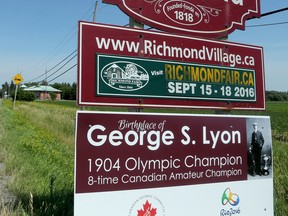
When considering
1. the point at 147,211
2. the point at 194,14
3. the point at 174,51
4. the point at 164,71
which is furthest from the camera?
the point at 194,14

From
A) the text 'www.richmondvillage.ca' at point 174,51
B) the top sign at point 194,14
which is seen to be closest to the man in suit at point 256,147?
the text 'www.richmondvillage.ca' at point 174,51

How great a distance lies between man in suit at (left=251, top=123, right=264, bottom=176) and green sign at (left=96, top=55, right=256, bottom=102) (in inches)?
18.0

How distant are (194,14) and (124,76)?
4.33 ft

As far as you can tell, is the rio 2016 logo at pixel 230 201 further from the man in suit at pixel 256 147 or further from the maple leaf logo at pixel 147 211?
the maple leaf logo at pixel 147 211

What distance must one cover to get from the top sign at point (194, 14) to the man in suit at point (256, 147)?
1.21 meters

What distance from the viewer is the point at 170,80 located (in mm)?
3510

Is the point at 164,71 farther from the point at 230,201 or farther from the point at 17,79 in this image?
the point at 17,79

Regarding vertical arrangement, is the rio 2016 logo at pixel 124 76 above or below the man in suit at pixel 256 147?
above

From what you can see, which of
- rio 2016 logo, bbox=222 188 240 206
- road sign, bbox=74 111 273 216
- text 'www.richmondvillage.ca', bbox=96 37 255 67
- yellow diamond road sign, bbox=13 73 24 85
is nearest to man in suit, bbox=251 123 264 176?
road sign, bbox=74 111 273 216

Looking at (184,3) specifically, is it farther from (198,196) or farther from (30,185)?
(30,185)

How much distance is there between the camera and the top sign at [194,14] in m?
3.63

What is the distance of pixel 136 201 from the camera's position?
2979 mm

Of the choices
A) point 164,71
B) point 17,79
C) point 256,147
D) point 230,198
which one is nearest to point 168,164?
point 230,198

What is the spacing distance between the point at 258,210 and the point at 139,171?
1.46 metres
